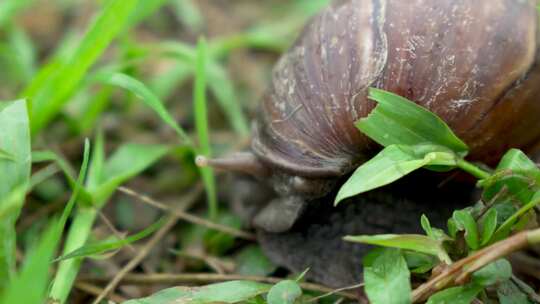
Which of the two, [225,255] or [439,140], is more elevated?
[439,140]

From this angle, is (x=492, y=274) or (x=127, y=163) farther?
(x=127, y=163)

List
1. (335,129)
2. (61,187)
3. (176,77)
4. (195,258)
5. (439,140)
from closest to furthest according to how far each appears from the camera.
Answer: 1. (439,140)
2. (335,129)
3. (195,258)
4. (61,187)
5. (176,77)

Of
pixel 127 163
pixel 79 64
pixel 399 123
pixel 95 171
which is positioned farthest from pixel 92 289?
pixel 399 123

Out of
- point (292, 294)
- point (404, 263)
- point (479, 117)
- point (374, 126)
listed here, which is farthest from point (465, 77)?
point (292, 294)

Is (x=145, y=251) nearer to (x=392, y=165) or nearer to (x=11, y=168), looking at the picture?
(x=11, y=168)

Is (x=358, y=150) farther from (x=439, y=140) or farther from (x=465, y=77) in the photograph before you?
(x=465, y=77)

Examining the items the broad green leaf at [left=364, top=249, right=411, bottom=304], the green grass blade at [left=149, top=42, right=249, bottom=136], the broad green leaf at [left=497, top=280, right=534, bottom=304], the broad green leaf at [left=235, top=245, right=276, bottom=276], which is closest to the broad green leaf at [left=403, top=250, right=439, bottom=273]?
the broad green leaf at [left=364, top=249, right=411, bottom=304]
